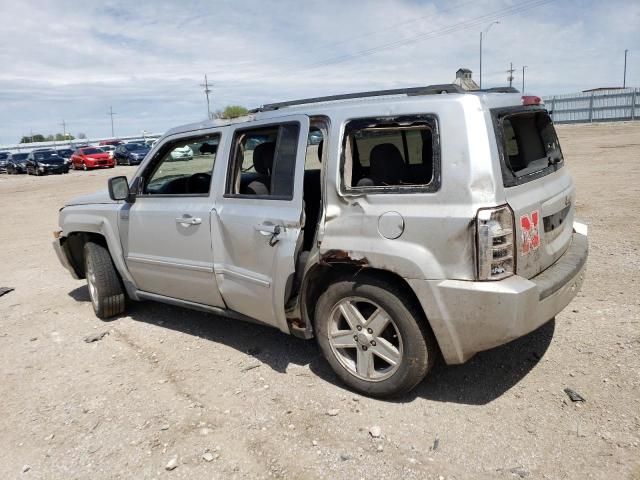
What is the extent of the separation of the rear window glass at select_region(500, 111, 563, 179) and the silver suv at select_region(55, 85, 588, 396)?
0.02 meters

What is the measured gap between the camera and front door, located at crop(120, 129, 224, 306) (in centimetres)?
412

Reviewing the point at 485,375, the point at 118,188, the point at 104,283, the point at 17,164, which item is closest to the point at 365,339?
the point at 485,375

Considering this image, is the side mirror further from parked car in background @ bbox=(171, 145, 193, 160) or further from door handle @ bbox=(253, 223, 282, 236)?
door handle @ bbox=(253, 223, 282, 236)

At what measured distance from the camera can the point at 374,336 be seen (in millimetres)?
3287

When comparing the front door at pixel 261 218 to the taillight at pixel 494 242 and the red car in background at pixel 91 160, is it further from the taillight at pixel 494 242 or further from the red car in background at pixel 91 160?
the red car in background at pixel 91 160

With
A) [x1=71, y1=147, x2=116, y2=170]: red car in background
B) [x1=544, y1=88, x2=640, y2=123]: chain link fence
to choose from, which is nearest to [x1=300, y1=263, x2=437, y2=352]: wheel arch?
[x1=71, y1=147, x2=116, y2=170]: red car in background

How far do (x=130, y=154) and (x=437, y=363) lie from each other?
1472 inches

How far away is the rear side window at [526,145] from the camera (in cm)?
298

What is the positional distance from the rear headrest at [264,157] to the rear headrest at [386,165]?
0.76 m

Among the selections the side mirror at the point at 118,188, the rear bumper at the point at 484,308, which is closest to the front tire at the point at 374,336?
the rear bumper at the point at 484,308

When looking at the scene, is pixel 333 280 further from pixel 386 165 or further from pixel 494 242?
pixel 494 242

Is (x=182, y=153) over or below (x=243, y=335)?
over

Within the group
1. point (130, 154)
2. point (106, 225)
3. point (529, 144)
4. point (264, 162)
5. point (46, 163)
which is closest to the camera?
point (529, 144)

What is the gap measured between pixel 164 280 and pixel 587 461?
3321 millimetres
